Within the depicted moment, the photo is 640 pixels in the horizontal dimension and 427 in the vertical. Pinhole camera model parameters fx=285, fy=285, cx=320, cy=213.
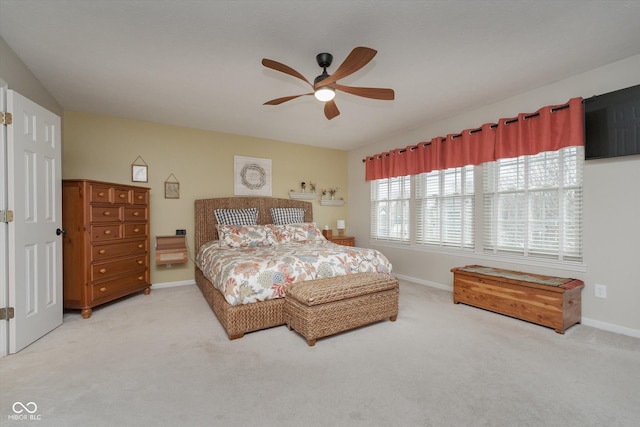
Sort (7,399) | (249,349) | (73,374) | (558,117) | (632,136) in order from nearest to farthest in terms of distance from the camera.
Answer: (7,399)
(73,374)
(249,349)
(632,136)
(558,117)

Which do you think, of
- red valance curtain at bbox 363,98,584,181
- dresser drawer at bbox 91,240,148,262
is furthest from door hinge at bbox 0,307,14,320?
red valance curtain at bbox 363,98,584,181

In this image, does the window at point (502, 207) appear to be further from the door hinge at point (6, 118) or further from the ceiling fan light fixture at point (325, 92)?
the door hinge at point (6, 118)

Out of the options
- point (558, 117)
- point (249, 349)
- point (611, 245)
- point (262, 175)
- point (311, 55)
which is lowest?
point (249, 349)

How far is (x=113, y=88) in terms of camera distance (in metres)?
3.24

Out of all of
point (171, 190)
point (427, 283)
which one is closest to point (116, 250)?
point (171, 190)

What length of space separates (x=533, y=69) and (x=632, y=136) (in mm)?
1053

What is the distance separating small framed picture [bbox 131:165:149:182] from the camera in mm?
4332

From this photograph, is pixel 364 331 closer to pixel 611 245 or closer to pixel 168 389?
pixel 168 389

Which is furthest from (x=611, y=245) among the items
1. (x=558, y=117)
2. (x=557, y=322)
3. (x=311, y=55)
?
(x=311, y=55)

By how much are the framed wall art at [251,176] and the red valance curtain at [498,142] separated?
7.32ft

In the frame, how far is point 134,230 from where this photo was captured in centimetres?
387

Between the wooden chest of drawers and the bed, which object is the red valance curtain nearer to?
the bed

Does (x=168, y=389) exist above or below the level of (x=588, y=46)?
below

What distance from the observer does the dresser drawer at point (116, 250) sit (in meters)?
3.31
